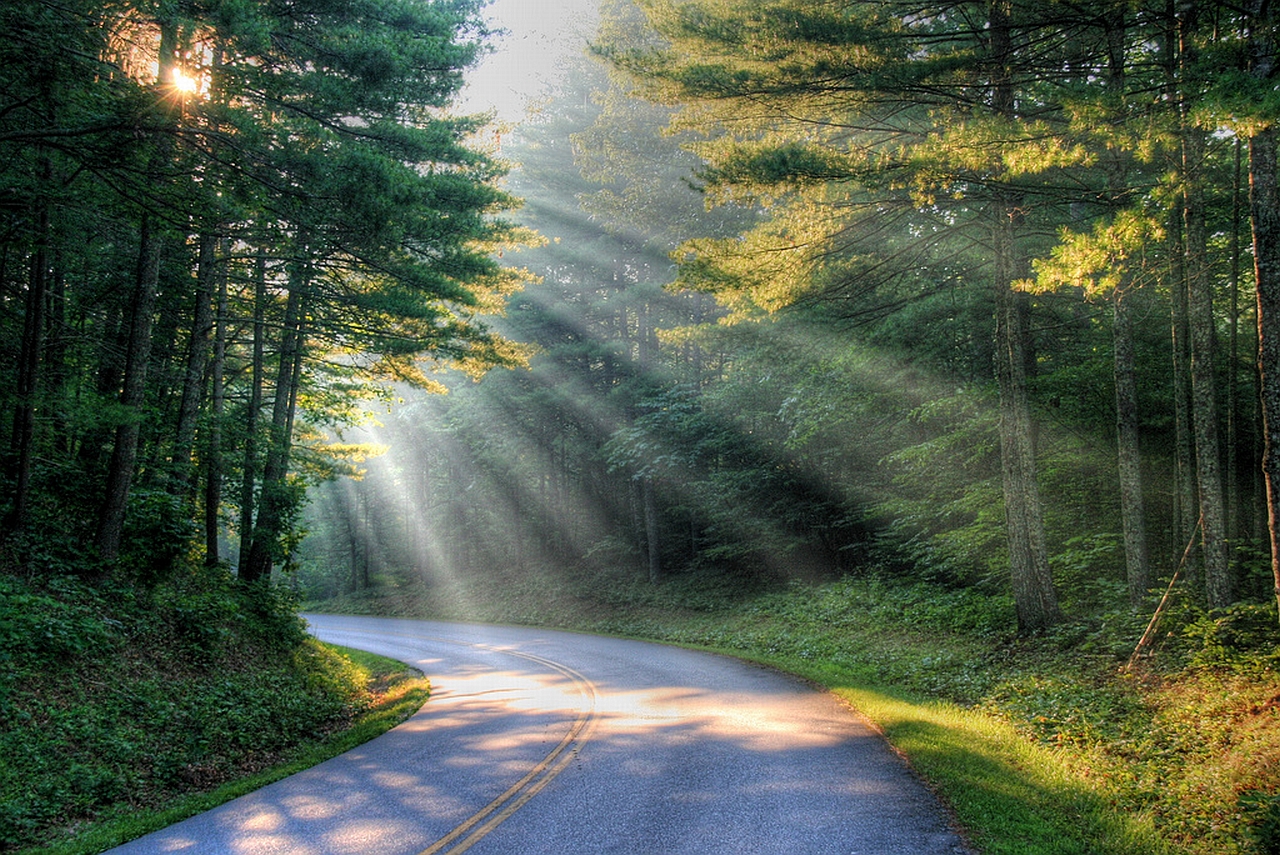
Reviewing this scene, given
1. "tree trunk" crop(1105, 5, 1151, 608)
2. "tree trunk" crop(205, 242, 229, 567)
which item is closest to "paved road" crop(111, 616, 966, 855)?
"tree trunk" crop(1105, 5, 1151, 608)

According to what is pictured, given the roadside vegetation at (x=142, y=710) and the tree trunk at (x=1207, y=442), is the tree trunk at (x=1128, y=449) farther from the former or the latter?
the roadside vegetation at (x=142, y=710)

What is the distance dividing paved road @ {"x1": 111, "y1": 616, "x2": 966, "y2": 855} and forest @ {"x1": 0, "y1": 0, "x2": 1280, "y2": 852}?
161 centimetres

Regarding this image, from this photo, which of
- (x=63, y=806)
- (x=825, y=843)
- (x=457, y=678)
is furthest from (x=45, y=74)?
(x=457, y=678)

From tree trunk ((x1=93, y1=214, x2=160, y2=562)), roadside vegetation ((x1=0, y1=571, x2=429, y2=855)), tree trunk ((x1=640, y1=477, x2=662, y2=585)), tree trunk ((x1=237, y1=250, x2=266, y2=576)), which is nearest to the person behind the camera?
roadside vegetation ((x1=0, y1=571, x2=429, y2=855))

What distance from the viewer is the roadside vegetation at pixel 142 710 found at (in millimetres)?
6750

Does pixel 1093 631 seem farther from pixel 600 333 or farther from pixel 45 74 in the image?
pixel 600 333

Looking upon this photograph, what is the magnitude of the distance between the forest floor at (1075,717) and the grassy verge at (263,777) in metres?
6.75

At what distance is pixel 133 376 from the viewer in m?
11.0

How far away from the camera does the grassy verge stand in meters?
6.11

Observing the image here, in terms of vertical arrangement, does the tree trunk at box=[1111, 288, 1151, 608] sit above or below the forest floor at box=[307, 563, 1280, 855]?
above

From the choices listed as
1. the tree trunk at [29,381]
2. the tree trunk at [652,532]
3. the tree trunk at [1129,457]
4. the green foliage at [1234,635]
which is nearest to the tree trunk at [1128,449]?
the tree trunk at [1129,457]

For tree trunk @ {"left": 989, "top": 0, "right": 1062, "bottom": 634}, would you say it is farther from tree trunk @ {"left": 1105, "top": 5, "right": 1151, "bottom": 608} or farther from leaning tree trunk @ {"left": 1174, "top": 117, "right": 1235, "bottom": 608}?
leaning tree trunk @ {"left": 1174, "top": 117, "right": 1235, "bottom": 608}

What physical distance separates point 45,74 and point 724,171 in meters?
7.74

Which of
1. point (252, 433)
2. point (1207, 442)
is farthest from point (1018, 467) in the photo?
point (252, 433)
